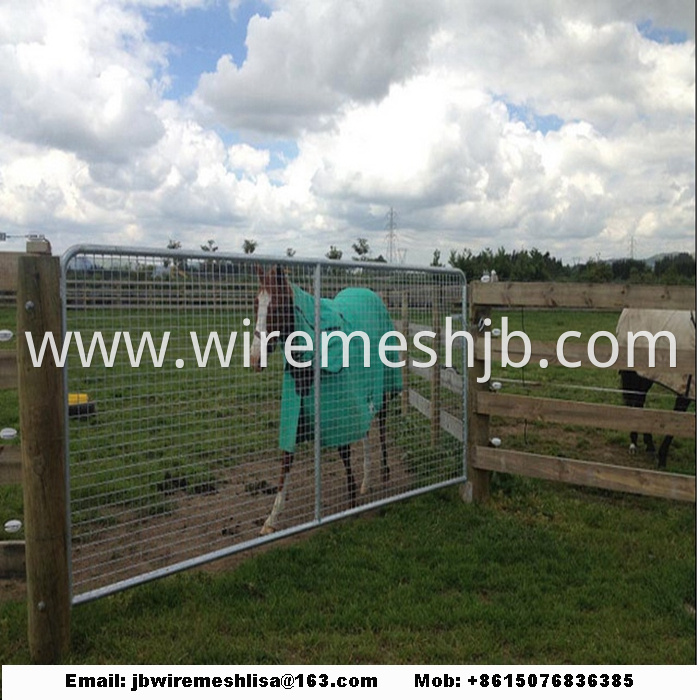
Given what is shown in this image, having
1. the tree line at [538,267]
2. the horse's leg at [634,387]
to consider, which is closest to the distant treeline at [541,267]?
the tree line at [538,267]

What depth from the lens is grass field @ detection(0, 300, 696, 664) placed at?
10.4ft

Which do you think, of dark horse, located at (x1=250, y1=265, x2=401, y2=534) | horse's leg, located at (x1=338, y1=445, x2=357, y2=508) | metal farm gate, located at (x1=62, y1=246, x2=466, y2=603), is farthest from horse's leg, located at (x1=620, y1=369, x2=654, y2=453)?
horse's leg, located at (x1=338, y1=445, x2=357, y2=508)

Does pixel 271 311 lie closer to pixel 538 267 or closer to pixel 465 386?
pixel 465 386

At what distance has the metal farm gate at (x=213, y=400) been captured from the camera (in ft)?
11.0

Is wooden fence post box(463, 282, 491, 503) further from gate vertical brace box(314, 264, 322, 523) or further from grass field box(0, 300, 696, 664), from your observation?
gate vertical brace box(314, 264, 322, 523)

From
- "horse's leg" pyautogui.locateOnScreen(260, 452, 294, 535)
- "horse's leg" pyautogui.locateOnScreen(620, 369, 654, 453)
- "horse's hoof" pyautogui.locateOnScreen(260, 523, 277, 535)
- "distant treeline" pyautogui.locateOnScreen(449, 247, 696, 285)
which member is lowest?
"horse's hoof" pyautogui.locateOnScreen(260, 523, 277, 535)

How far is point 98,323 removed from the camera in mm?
3246

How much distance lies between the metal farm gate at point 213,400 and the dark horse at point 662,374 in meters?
1.84

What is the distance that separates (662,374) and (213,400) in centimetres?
409

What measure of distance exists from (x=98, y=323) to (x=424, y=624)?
2.28 m

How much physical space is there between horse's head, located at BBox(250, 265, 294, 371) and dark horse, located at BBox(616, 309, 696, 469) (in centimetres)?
309

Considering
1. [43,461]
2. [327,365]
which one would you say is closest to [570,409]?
[327,365]

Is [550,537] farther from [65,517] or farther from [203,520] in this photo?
[65,517]
